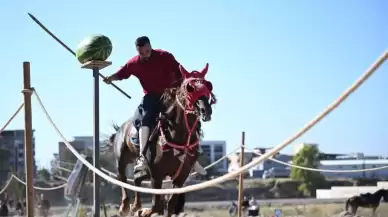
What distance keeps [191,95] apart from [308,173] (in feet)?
181

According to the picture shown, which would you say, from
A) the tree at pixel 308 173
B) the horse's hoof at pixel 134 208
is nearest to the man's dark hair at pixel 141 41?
the horse's hoof at pixel 134 208

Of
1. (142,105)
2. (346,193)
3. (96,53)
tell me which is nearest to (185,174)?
(142,105)

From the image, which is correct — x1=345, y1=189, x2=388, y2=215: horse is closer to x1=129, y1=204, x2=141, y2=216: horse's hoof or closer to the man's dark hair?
x1=129, y1=204, x2=141, y2=216: horse's hoof

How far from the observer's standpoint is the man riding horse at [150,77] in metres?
9.34

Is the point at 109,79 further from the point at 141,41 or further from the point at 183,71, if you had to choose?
the point at 183,71

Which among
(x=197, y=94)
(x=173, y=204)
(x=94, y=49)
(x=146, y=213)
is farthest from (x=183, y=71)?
(x=146, y=213)

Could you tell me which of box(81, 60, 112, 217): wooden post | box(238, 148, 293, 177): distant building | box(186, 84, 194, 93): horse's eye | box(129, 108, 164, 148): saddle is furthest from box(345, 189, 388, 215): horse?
box(186, 84, 194, 93): horse's eye

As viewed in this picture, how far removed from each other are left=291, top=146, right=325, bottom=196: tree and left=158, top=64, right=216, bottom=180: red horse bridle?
5192 centimetres

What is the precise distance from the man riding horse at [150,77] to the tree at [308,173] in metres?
51.4

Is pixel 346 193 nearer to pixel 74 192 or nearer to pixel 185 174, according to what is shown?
pixel 74 192

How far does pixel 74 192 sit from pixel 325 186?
48.3 metres

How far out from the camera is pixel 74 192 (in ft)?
46.6

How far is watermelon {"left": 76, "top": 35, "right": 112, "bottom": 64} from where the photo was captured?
30.2 feet

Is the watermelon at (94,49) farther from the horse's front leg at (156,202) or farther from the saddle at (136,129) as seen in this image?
the horse's front leg at (156,202)
